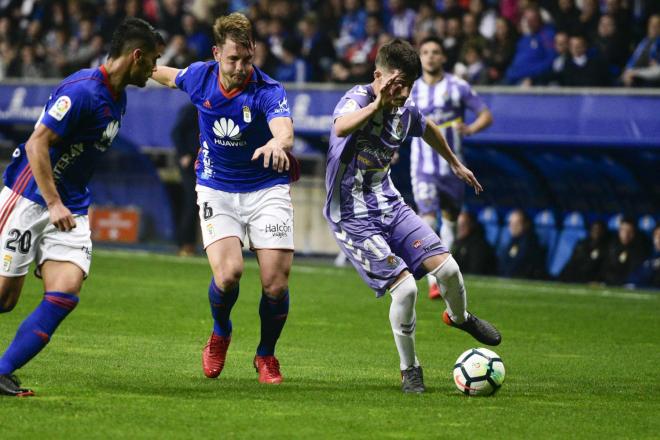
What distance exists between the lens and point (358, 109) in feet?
25.2

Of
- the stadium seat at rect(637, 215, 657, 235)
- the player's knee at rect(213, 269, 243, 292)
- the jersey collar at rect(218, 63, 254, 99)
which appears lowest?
the stadium seat at rect(637, 215, 657, 235)

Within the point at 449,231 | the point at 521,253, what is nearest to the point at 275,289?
the point at 449,231

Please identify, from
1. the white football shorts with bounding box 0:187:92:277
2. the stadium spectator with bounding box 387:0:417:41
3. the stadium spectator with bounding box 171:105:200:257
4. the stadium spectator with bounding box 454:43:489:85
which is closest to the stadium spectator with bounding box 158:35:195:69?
the stadium spectator with bounding box 171:105:200:257

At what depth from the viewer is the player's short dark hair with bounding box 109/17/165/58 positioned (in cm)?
697

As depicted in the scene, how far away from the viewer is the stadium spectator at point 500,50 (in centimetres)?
1800

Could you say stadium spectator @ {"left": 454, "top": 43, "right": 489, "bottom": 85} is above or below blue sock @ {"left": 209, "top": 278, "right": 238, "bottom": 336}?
above

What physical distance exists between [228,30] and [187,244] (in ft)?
39.5

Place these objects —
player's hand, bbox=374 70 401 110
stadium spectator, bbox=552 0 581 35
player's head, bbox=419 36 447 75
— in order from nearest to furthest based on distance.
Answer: player's hand, bbox=374 70 401 110
player's head, bbox=419 36 447 75
stadium spectator, bbox=552 0 581 35

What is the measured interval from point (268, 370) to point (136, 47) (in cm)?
221

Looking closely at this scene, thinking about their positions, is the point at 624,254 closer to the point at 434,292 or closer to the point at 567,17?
the point at 567,17

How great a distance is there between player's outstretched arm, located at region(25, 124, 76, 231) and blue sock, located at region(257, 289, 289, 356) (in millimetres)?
1731

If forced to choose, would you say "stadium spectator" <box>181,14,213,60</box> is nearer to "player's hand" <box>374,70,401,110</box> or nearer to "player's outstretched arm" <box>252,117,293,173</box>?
"player's outstretched arm" <box>252,117,293,173</box>

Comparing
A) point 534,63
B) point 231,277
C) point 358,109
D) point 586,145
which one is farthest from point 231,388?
point 534,63

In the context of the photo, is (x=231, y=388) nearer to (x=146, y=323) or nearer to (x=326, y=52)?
(x=146, y=323)
